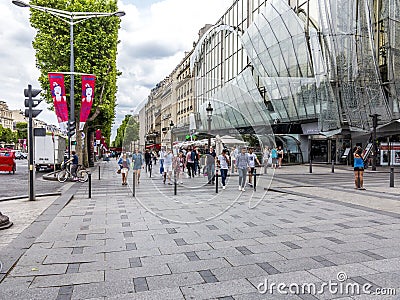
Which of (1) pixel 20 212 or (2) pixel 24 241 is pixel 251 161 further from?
(2) pixel 24 241

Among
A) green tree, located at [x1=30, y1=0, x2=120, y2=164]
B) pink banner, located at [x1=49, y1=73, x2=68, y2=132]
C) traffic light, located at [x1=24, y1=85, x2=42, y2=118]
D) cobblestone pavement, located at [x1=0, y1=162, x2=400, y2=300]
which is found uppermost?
green tree, located at [x1=30, y1=0, x2=120, y2=164]

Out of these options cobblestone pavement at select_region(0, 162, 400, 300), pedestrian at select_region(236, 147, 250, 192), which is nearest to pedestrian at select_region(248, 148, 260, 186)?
pedestrian at select_region(236, 147, 250, 192)

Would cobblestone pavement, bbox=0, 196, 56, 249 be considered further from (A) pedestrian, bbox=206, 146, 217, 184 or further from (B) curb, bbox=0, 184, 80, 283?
(A) pedestrian, bbox=206, 146, 217, 184

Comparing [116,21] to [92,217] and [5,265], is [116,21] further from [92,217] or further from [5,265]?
[5,265]

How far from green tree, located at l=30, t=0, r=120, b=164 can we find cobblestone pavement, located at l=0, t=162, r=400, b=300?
18079 mm

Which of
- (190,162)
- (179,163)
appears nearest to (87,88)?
(190,162)

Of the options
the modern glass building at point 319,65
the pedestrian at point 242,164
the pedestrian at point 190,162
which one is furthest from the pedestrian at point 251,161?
the modern glass building at point 319,65

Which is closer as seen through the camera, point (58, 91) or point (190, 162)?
point (190, 162)

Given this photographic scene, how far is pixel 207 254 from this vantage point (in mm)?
5461

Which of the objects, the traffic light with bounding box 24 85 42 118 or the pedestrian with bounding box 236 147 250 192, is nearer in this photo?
the traffic light with bounding box 24 85 42 118

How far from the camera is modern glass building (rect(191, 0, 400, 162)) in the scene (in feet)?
90.4

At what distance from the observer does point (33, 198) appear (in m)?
11.3

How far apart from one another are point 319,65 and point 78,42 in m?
20.7

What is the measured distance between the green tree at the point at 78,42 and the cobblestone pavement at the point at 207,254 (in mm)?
18079
